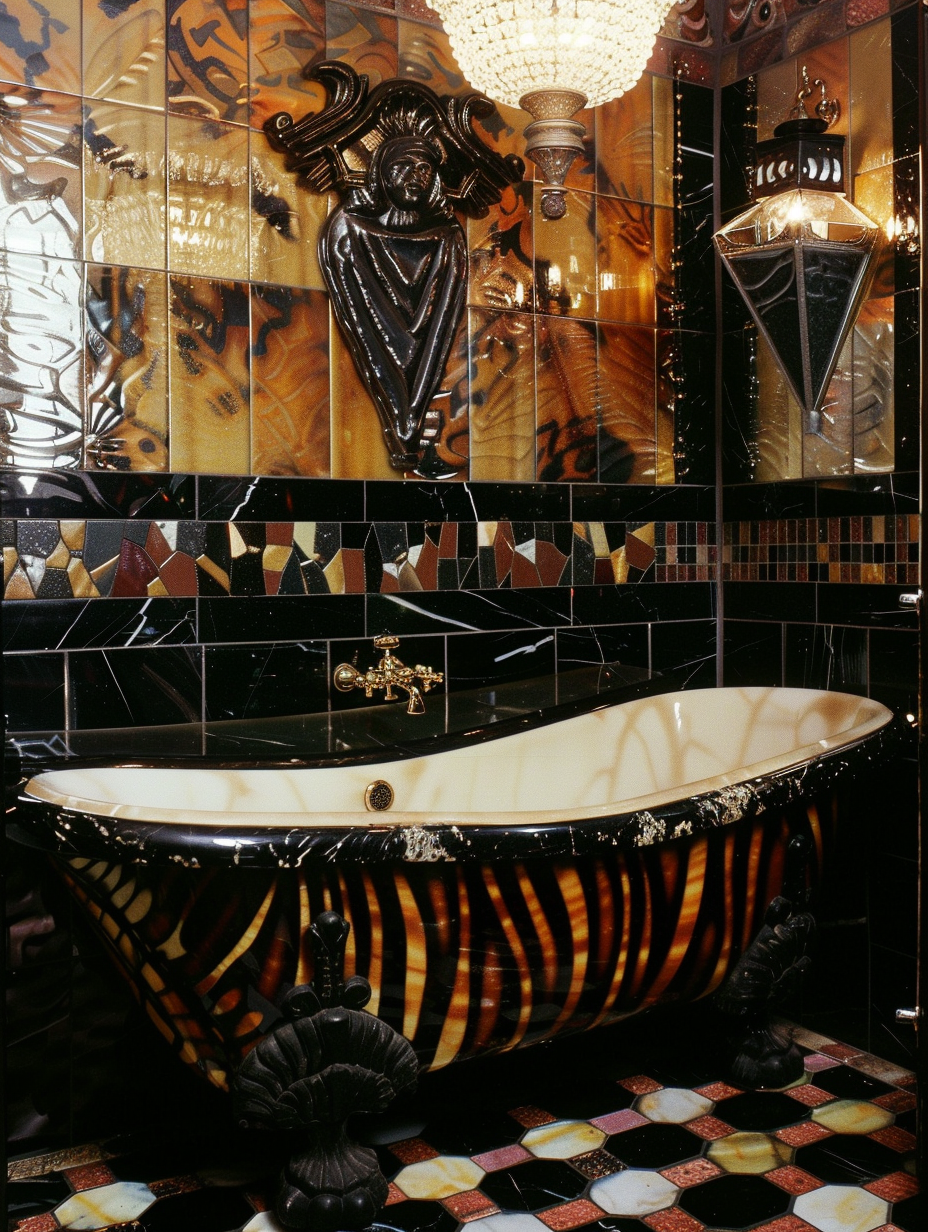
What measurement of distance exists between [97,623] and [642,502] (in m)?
1.54

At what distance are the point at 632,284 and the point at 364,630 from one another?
1.27m

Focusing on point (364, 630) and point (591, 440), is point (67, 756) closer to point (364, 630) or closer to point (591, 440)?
point (364, 630)

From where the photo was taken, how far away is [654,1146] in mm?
2041

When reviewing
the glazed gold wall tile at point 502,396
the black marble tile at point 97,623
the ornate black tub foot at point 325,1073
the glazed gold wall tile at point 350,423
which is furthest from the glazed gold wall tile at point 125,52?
the ornate black tub foot at point 325,1073

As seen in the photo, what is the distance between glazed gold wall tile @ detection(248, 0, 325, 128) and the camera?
2.47m

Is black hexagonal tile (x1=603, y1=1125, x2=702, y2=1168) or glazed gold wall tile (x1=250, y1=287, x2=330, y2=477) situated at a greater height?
glazed gold wall tile (x1=250, y1=287, x2=330, y2=477)

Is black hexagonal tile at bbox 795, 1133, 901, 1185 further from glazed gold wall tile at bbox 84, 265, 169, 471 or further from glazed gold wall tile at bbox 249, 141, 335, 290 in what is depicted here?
glazed gold wall tile at bbox 249, 141, 335, 290

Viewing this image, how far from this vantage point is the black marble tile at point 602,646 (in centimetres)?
295

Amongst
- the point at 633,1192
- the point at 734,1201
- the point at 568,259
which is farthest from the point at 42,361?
the point at 734,1201

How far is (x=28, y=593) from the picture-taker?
2238mm

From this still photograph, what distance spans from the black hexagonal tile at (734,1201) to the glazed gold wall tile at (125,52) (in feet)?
7.95

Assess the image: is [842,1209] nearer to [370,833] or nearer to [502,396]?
[370,833]

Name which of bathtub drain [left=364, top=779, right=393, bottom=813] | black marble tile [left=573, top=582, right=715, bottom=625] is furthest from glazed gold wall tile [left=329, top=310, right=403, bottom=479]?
bathtub drain [left=364, top=779, right=393, bottom=813]

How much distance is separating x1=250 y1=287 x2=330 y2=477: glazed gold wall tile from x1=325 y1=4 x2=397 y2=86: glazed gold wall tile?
1.88 ft
